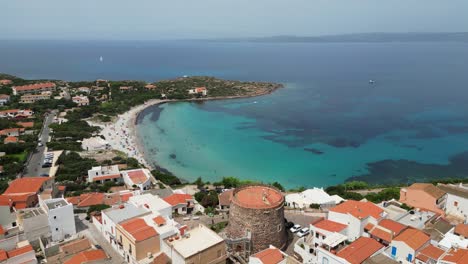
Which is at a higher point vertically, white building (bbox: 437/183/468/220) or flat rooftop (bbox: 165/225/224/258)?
flat rooftop (bbox: 165/225/224/258)

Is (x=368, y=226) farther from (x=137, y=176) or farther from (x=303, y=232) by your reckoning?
(x=137, y=176)

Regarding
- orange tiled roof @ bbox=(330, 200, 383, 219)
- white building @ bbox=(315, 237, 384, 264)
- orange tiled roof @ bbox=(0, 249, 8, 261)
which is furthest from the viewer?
orange tiled roof @ bbox=(330, 200, 383, 219)

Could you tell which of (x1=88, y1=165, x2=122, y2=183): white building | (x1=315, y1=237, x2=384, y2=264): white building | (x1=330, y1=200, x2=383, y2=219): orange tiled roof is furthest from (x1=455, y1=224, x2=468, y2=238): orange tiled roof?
(x1=88, y1=165, x2=122, y2=183): white building

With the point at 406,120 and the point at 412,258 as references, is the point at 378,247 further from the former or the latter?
the point at 406,120

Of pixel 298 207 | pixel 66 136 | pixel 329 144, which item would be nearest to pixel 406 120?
pixel 329 144

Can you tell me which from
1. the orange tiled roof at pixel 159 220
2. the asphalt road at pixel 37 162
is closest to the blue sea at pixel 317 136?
the asphalt road at pixel 37 162

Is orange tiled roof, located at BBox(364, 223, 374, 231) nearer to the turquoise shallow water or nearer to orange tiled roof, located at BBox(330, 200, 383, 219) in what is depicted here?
orange tiled roof, located at BBox(330, 200, 383, 219)

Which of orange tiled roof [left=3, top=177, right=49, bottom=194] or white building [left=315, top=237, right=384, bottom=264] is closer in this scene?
white building [left=315, top=237, right=384, bottom=264]

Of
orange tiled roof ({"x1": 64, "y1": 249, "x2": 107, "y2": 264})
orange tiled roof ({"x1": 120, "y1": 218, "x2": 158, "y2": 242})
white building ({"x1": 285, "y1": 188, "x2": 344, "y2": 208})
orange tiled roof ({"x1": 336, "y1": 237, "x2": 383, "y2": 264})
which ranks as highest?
orange tiled roof ({"x1": 336, "y1": 237, "x2": 383, "y2": 264})

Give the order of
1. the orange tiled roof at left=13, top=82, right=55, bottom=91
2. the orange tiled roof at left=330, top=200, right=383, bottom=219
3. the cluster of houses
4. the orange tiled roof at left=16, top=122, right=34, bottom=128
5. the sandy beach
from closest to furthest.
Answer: the cluster of houses → the orange tiled roof at left=330, top=200, right=383, bottom=219 → the sandy beach → the orange tiled roof at left=16, top=122, right=34, bottom=128 → the orange tiled roof at left=13, top=82, right=55, bottom=91
